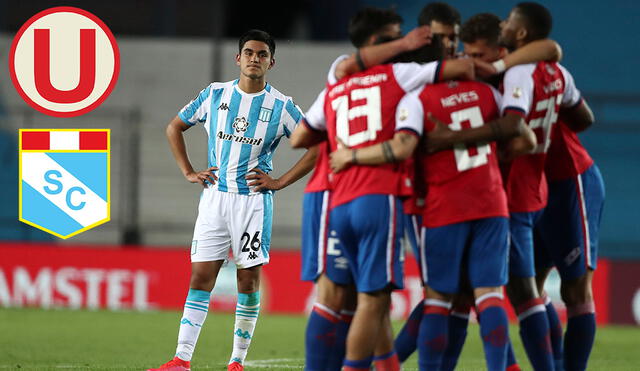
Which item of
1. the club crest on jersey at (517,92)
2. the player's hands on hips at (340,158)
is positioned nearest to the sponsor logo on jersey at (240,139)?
the player's hands on hips at (340,158)

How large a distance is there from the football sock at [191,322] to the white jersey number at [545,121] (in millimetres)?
2503

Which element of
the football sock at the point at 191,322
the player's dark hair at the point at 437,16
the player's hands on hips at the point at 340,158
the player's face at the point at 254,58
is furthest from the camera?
the player's face at the point at 254,58

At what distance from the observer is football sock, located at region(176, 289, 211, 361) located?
6.58m

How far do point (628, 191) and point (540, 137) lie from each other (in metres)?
13.5

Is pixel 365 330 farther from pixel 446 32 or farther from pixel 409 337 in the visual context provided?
pixel 446 32

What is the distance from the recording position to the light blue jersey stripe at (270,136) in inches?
272

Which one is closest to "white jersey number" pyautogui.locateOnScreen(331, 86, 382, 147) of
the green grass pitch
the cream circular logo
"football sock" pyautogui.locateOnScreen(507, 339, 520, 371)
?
"football sock" pyautogui.locateOnScreen(507, 339, 520, 371)

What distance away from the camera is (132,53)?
63.0ft

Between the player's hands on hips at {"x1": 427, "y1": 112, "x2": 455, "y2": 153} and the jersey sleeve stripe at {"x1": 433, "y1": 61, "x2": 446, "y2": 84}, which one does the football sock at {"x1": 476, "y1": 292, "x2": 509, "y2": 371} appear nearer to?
the player's hands on hips at {"x1": 427, "y1": 112, "x2": 455, "y2": 153}

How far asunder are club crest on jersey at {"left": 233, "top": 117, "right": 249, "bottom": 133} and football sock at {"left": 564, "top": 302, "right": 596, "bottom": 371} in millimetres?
2487

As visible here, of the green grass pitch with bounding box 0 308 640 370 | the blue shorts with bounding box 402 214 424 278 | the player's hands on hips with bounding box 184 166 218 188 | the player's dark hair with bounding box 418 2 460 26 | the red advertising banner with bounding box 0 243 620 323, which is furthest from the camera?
the red advertising banner with bounding box 0 243 620 323

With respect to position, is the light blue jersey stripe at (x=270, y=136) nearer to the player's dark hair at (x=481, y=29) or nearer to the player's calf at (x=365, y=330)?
the player's dark hair at (x=481, y=29)

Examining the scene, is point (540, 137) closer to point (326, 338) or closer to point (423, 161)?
point (423, 161)

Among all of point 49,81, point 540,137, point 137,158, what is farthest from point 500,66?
point 137,158
